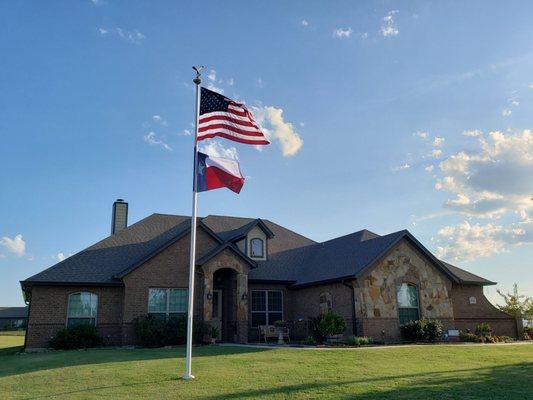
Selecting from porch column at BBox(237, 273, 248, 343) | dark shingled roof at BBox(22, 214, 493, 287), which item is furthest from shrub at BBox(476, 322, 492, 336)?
porch column at BBox(237, 273, 248, 343)

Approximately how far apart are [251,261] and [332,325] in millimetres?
5351

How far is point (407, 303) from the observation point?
22.1 metres

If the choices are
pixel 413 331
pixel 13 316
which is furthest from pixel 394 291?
pixel 13 316

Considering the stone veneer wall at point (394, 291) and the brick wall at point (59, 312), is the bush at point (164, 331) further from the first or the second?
the stone veneer wall at point (394, 291)

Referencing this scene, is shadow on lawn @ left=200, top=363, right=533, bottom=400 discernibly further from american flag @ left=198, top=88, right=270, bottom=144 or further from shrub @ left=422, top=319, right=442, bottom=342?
shrub @ left=422, top=319, right=442, bottom=342

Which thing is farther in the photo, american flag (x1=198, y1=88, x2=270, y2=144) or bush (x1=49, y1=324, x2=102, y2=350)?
bush (x1=49, y1=324, x2=102, y2=350)

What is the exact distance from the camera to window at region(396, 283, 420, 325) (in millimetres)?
21798

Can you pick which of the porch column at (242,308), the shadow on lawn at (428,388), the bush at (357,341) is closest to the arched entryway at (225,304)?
the porch column at (242,308)

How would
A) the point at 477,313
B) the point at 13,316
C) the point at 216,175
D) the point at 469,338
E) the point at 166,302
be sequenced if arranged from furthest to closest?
the point at 13,316
the point at 477,313
the point at 166,302
the point at 469,338
the point at 216,175

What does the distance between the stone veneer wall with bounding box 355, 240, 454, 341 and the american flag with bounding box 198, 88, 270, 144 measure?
32.8 ft

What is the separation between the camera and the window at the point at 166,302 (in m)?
22.3

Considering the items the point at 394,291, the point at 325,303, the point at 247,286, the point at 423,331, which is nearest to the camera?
the point at 423,331

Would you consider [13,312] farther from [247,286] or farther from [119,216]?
[247,286]

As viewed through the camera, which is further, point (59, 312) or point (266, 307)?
point (266, 307)
